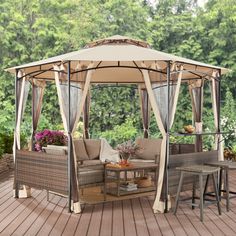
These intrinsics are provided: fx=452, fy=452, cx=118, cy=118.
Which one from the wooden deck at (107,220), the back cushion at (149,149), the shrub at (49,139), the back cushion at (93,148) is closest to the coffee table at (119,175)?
the wooden deck at (107,220)

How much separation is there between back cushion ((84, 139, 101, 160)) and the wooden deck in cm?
191

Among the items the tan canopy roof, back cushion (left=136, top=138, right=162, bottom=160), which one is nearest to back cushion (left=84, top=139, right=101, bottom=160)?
back cushion (left=136, top=138, right=162, bottom=160)

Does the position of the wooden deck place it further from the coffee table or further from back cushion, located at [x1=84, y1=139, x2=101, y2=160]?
back cushion, located at [x1=84, y1=139, x2=101, y2=160]

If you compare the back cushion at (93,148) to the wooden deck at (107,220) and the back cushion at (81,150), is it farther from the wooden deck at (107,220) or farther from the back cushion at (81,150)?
the wooden deck at (107,220)

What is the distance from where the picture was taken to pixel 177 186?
21.6 ft

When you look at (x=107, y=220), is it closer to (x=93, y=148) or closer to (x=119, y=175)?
(x=119, y=175)

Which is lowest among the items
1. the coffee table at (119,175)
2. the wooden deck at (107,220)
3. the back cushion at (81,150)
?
the wooden deck at (107,220)

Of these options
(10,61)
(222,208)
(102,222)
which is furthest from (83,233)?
(10,61)

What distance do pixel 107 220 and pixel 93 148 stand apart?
336 centimetres

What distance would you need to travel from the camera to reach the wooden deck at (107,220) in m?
5.25

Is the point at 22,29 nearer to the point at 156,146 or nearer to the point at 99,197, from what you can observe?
the point at 156,146

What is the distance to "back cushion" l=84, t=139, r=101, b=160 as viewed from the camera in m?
8.98

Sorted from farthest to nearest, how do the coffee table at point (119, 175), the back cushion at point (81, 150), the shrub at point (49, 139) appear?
the shrub at point (49, 139)
the back cushion at point (81, 150)
the coffee table at point (119, 175)

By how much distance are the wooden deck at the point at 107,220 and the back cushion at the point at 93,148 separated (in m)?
1.91
